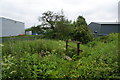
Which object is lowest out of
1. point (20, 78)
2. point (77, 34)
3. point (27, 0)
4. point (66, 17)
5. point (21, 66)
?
point (20, 78)

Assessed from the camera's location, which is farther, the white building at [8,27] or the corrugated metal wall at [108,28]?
the corrugated metal wall at [108,28]

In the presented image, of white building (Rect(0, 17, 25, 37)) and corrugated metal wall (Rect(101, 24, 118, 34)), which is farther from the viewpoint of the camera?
corrugated metal wall (Rect(101, 24, 118, 34))

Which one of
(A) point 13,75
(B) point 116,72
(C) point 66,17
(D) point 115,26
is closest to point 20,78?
(A) point 13,75

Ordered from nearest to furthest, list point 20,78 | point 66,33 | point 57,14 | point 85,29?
point 20,78 < point 85,29 < point 66,33 < point 57,14

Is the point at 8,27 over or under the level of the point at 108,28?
under

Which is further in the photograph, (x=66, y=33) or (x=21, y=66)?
(x=66, y=33)

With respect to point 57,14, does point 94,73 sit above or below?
below

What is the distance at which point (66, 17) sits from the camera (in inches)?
405

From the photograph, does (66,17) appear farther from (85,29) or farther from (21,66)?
(21,66)

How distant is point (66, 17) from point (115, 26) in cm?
885

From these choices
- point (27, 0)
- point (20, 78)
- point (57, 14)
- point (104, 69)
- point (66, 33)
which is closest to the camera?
point (20, 78)

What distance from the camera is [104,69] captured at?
162 cm

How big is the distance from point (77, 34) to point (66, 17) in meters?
3.53

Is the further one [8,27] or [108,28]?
[108,28]
